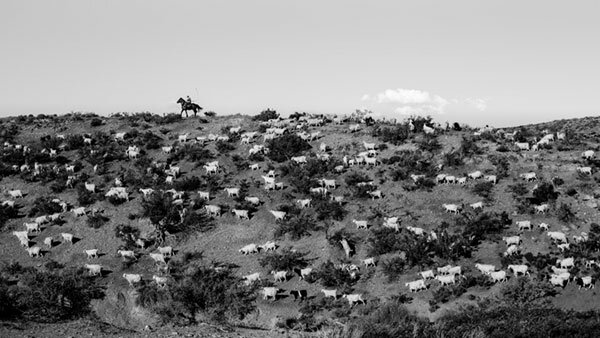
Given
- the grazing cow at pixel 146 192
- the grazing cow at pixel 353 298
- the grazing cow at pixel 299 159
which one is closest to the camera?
the grazing cow at pixel 353 298

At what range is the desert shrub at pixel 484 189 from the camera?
4069 cm

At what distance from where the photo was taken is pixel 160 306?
98.8ft

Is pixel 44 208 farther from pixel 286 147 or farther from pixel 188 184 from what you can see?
pixel 286 147

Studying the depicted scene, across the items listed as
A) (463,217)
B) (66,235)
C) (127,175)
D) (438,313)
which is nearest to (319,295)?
(438,313)

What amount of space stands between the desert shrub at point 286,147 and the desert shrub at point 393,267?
18.9 meters

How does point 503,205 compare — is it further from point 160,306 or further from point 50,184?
point 50,184

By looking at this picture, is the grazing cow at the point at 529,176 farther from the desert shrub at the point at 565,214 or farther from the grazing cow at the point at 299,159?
the grazing cow at the point at 299,159

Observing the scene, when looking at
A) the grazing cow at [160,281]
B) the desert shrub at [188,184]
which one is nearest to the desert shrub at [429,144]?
the desert shrub at [188,184]

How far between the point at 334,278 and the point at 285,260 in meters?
3.77

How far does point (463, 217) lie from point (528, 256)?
623 cm

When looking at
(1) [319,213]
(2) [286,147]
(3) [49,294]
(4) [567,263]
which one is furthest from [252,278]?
(2) [286,147]

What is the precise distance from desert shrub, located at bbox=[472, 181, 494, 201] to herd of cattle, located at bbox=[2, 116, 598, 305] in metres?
1.11

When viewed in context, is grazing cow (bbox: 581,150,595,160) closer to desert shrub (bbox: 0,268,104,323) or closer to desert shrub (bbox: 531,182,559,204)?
desert shrub (bbox: 531,182,559,204)

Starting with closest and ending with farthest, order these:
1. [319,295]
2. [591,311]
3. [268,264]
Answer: [591,311] < [319,295] < [268,264]
